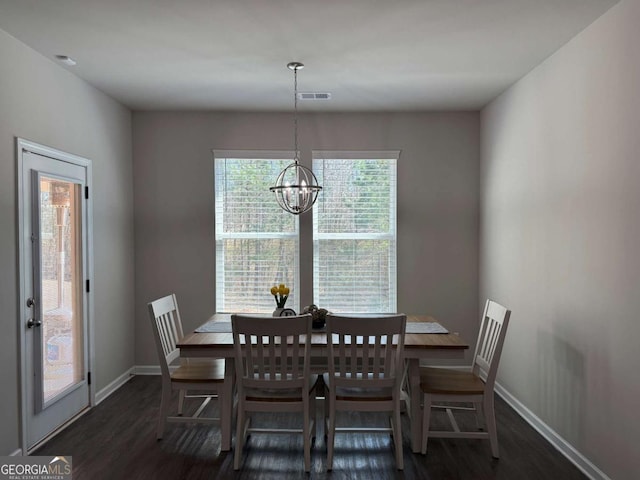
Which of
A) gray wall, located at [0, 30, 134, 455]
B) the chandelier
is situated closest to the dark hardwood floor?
gray wall, located at [0, 30, 134, 455]

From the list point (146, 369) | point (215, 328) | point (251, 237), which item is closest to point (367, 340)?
point (215, 328)

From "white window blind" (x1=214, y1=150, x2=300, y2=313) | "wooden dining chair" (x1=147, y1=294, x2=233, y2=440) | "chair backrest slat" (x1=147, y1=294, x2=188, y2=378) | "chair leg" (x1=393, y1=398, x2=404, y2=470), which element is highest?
"white window blind" (x1=214, y1=150, x2=300, y2=313)

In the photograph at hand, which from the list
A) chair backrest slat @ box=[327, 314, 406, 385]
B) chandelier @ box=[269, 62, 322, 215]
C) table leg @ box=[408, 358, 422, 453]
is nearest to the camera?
chair backrest slat @ box=[327, 314, 406, 385]

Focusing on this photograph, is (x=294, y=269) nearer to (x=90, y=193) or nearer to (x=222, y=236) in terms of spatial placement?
(x=222, y=236)

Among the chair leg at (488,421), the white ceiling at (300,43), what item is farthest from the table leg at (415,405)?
the white ceiling at (300,43)

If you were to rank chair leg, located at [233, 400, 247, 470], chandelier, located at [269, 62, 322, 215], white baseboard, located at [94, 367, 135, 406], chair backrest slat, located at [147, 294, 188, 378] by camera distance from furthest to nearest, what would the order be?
1. white baseboard, located at [94, 367, 135, 406]
2. chandelier, located at [269, 62, 322, 215]
3. chair backrest slat, located at [147, 294, 188, 378]
4. chair leg, located at [233, 400, 247, 470]

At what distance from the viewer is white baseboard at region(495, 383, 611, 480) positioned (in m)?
2.82

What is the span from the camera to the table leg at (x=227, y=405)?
3156 millimetres

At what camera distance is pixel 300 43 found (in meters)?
3.16

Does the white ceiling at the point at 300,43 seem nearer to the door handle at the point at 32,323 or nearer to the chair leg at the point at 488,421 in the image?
the door handle at the point at 32,323

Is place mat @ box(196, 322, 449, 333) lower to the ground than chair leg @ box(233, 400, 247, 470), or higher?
higher

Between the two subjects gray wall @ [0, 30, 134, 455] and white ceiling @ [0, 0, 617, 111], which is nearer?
white ceiling @ [0, 0, 617, 111]

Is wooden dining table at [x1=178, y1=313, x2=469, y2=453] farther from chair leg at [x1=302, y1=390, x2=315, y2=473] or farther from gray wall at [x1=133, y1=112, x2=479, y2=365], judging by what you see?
gray wall at [x1=133, y1=112, x2=479, y2=365]

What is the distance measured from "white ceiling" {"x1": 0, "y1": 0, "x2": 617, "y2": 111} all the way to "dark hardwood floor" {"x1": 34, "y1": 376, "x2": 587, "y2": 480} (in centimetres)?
269
